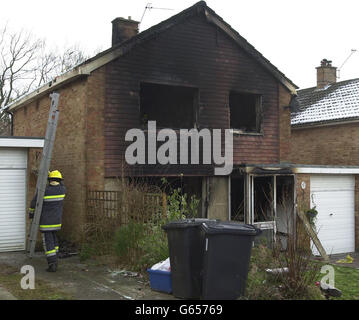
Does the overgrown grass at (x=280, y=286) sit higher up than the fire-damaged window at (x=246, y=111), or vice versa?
the fire-damaged window at (x=246, y=111)

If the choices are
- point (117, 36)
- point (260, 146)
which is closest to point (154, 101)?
point (117, 36)

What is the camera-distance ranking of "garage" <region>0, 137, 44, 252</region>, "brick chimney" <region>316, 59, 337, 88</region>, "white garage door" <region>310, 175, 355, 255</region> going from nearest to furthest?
1. "garage" <region>0, 137, 44, 252</region>
2. "white garage door" <region>310, 175, 355, 255</region>
3. "brick chimney" <region>316, 59, 337, 88</region>

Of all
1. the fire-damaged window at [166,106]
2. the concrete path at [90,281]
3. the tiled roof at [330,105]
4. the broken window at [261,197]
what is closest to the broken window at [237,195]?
the broken window at [261,197]

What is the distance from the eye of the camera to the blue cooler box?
24.2 feet

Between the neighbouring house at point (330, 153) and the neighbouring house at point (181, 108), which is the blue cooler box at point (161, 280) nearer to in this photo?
the neighbouring house at point (181, 108)

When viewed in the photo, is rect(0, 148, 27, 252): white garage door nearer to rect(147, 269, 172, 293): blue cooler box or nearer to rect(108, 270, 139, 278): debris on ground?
rect(108, 270, 139, 278): debris on ground

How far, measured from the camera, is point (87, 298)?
7.14 metres

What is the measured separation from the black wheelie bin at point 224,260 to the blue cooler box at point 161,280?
79cm

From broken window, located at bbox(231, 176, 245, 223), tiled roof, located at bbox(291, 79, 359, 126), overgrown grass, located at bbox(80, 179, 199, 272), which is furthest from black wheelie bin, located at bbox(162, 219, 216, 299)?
tiled roof, located at bbox(291, 79, 359, 126)

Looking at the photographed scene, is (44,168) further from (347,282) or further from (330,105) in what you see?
(330,105)

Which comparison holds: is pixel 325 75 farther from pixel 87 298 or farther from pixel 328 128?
pixel 87 298

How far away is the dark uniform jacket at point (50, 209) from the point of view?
349 inches

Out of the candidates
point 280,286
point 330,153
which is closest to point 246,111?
point 330,153

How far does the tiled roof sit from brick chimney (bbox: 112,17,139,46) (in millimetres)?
6793
